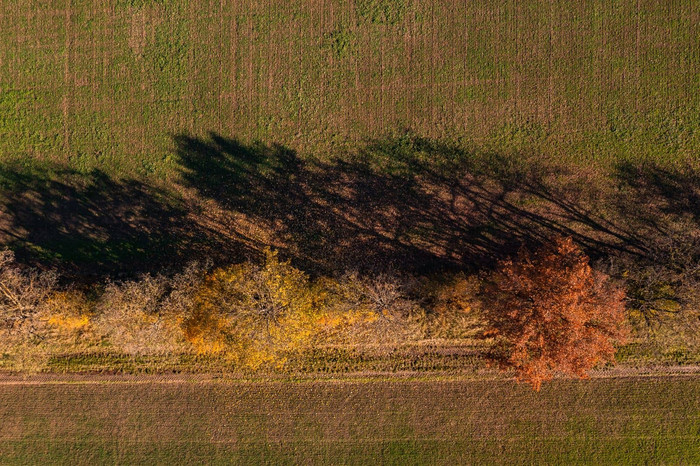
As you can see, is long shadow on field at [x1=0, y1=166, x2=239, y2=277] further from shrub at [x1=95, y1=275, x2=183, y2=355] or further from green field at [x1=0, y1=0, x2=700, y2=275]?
shrub at [x1=95, y1=275, x2=183, y2=355]

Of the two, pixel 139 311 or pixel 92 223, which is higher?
pixel 92 223

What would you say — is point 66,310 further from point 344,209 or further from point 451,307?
point 451,307

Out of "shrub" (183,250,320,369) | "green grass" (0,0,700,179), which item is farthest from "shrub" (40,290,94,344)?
"green grass" (0,0,700,179)

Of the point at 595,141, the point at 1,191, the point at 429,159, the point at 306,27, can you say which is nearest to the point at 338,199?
the point at 429,159

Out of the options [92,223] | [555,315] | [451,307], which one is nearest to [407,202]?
[451,307]

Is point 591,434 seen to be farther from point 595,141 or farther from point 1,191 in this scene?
point 1,191

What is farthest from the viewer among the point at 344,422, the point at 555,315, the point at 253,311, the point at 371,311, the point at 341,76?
the point at 344,422
